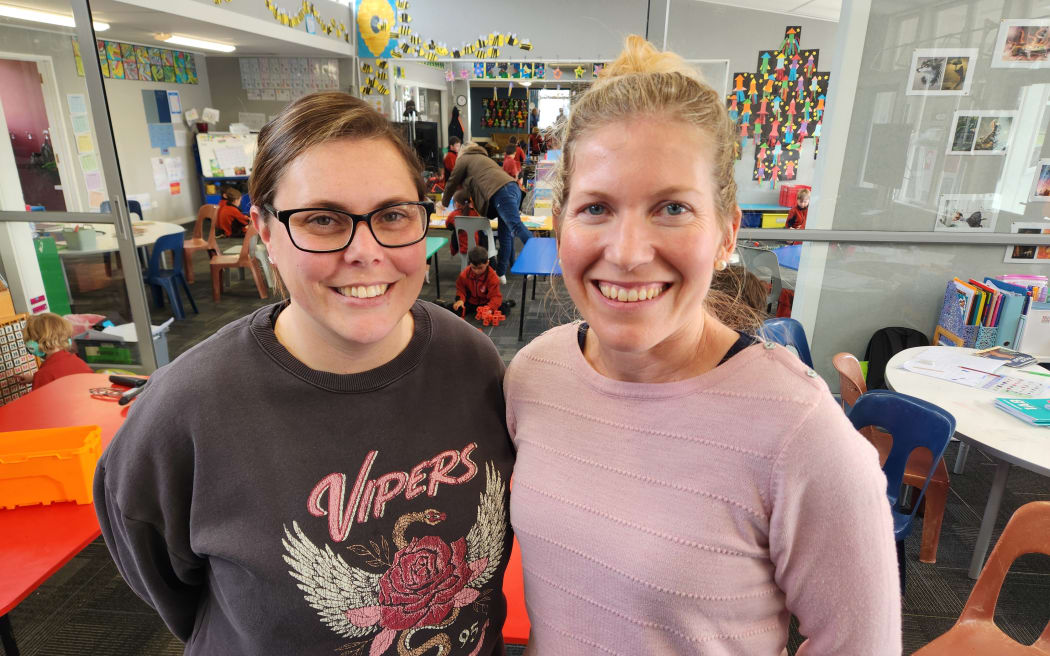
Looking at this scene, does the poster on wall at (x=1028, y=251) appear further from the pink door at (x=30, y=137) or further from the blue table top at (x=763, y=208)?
the pink door at (x=30, y=137)

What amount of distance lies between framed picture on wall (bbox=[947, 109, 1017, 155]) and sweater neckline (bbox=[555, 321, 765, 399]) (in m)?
3.37

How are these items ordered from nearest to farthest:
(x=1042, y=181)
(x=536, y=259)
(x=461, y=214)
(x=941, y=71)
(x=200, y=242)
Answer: (x=941, y=71) → (x=1042, y=181) → (x=536, y=259) → (x=461, y=214) → (x=200, y=242)

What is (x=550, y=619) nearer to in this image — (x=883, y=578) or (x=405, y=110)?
(x=883, y=578)

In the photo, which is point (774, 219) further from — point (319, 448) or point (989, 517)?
point (319, 448)

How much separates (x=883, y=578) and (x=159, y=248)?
231 inches

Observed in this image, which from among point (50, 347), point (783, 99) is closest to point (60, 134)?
point (50, 347)

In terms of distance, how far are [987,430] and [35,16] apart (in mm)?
4947

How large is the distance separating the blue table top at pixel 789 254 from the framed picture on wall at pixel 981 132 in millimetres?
943

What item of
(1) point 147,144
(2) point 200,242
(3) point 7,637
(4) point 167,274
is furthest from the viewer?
(1) point 147,144

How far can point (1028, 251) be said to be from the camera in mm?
3504

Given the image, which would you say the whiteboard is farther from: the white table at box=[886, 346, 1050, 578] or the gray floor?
the white table at box=[886, 346, 1050, 578]

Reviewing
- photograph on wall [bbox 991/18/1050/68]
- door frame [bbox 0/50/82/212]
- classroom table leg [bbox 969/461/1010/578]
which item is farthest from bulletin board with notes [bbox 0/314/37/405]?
photograph on wall [bbox 991/18/1050/68]

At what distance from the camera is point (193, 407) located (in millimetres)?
924

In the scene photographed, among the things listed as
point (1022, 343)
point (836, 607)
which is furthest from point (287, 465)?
point (1022, 343)
